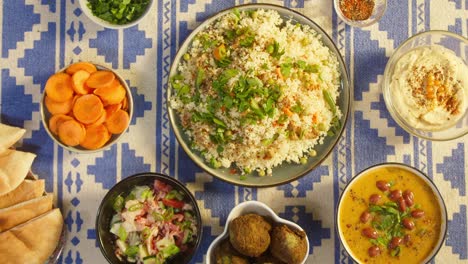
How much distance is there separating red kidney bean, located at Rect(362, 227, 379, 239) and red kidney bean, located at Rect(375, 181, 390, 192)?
0.23 metres

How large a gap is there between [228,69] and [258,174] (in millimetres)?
618

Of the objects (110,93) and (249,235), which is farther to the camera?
(110,93)

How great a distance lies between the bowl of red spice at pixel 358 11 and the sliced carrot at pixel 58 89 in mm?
1581

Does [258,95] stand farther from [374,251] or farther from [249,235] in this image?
[374,251]

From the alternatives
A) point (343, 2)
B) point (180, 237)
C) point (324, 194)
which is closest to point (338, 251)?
point (324, 194)

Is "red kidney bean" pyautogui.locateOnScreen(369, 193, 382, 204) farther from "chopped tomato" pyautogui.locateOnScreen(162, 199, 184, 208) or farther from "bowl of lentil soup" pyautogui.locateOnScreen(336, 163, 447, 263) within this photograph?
"chopped tomato" pyautogui.locateOnScreen(162, 199, 184, 208)

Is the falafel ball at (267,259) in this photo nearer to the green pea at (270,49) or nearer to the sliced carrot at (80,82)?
the green pea at (270,49)

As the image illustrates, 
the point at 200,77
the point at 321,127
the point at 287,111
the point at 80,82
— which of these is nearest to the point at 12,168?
the point at 80,82

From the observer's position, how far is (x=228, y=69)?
288cm

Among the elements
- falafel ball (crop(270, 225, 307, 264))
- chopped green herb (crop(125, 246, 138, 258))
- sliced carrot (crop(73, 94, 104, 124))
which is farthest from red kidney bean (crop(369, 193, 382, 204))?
sliced carrot (crop(73, 94, 104, 124))

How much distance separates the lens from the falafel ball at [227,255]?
2.78 metres

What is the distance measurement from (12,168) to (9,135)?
0.63 feet

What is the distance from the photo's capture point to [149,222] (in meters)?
2.96

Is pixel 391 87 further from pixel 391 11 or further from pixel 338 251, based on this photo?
pixel 338 251
